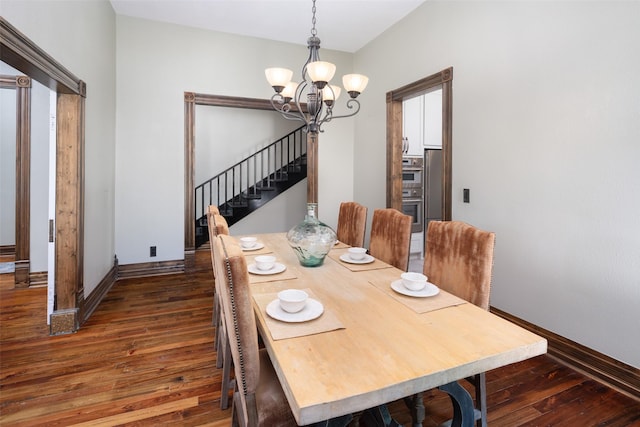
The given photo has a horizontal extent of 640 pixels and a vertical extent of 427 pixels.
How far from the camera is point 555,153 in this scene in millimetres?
2240

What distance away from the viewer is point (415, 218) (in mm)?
4742

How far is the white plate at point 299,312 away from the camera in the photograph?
4.01 feet

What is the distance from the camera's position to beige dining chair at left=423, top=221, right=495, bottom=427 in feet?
5.14

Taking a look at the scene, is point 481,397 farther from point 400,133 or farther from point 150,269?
point 150,269

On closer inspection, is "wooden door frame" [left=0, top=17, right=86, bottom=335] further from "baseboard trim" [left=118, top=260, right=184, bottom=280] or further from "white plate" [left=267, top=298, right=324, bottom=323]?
"white plate" [left=267, top=298, right=324, bottom=323]

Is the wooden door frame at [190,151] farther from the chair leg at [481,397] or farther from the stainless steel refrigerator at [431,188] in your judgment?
the chair leg at [481,397]

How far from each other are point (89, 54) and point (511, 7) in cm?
354

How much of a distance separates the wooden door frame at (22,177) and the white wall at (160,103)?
900mm

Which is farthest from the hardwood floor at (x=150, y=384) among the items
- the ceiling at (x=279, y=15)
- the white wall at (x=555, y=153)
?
the ceiling at (x=279, y=15)

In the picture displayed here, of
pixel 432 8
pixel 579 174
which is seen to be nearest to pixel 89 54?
pixel 432 8

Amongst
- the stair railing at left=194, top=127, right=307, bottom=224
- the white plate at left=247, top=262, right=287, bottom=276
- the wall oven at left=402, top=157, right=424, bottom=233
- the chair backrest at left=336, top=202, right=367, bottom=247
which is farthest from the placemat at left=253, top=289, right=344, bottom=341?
the stair railing at left=194, top=127, right=307, bottom=224

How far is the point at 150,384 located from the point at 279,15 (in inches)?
147

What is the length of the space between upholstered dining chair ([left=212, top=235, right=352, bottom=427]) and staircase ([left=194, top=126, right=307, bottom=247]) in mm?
4553

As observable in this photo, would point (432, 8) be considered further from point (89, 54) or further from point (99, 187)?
point (99, 187)
